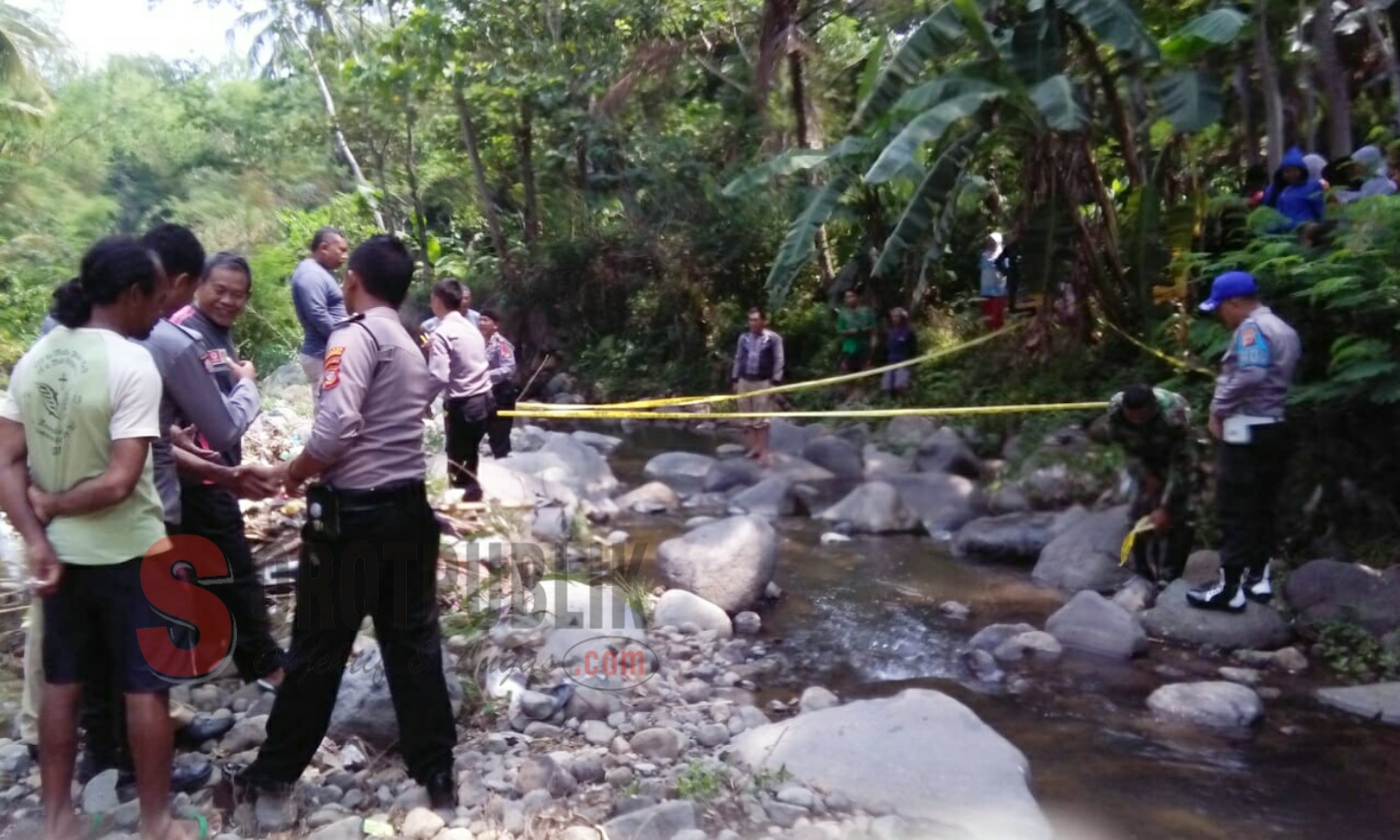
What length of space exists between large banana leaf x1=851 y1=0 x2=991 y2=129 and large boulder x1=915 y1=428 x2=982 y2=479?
2982mm

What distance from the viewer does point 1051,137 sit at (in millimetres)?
8797

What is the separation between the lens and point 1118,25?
7719mm

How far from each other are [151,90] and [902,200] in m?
26.0

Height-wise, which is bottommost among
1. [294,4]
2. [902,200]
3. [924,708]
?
[924,708]

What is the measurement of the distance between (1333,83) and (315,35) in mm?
18411

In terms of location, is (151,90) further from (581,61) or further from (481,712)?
(481,712)

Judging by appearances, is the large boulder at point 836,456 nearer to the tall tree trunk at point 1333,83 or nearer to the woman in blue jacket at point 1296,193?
the woman in blue jacket at point 1296,193

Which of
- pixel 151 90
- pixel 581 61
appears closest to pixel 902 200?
pixel 581 61

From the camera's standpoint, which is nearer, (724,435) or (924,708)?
(924,708)

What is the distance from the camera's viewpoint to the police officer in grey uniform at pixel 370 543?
10.3 feet

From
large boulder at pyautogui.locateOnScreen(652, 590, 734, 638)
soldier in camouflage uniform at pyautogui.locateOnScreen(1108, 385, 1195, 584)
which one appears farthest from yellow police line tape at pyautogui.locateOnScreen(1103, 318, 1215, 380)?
large boulder at pyautogui.locateOnScreen(652, 590, 734, 638)

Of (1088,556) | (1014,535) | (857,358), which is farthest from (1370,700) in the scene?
(857,358)

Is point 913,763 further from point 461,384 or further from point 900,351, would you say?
point 900,351

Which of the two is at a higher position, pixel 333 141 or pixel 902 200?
pixel 333 141
